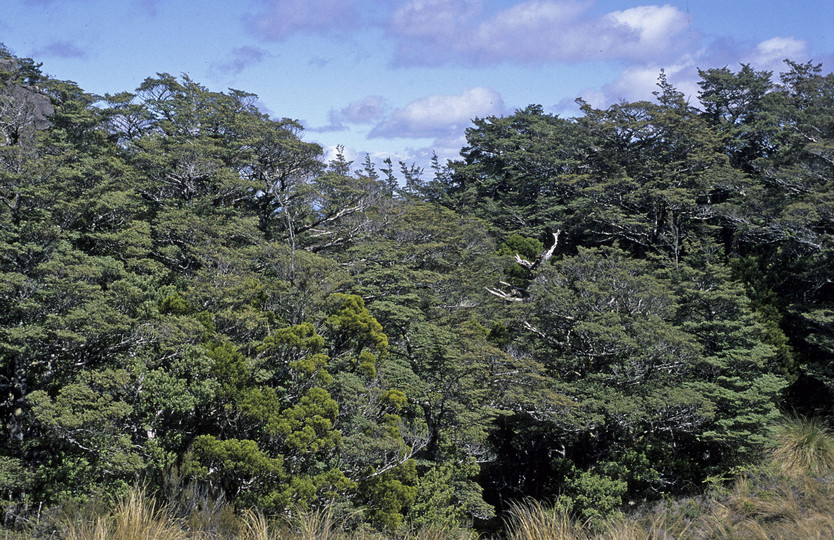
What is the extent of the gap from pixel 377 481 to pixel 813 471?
8039 mm

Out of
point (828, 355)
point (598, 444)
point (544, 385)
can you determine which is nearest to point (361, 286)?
Result: point (544, 385)

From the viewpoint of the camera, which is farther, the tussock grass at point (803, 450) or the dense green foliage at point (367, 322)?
the tussock grass at point (803, 450)

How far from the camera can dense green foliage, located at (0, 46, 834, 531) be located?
30.3 feet

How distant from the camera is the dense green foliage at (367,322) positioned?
9242 mm

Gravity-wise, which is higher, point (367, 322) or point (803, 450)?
point (367, 322)

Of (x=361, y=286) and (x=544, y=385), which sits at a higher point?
(x=361, y=286)

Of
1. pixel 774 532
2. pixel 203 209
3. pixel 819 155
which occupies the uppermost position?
pixel 819 155

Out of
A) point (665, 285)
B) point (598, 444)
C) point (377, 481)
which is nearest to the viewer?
point (377, 481)

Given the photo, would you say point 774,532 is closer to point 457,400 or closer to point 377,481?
point 377,481

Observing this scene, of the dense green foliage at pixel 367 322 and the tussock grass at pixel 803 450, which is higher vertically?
the dense green foliage at pixel 367 322

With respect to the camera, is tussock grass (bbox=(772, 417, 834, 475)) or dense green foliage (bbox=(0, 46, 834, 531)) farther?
tussock grass (bbox=(772, 417, 834, 475))

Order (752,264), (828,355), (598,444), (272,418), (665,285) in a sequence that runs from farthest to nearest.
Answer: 1. (752,264)
2. (828,355)
3. (665,285)
4. (598,444)
5. (272,418)

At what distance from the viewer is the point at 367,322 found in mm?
11344

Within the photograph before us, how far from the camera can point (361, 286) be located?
47.8 ft
